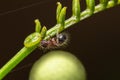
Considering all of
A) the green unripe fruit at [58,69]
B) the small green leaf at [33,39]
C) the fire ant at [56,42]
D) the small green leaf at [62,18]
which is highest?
the small green leaf at [62,18]

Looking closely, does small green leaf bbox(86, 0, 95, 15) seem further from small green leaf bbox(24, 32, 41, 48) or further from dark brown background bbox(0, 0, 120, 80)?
dark brown background bbox(0, 0, 120, 80)

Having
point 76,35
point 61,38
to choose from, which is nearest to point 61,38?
point 61,38

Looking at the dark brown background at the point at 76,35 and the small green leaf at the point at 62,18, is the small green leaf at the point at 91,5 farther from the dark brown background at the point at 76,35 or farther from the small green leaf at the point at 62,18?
the dark brown background at the point at 76,35

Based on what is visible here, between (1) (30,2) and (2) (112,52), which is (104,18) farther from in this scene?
(1) (30,2)

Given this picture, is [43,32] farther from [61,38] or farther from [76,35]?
[76,35]

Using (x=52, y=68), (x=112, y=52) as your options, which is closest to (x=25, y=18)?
(x=112, y=52)

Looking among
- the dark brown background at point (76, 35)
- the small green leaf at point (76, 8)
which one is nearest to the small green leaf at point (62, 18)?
the small green leaf at point (76, 8)
